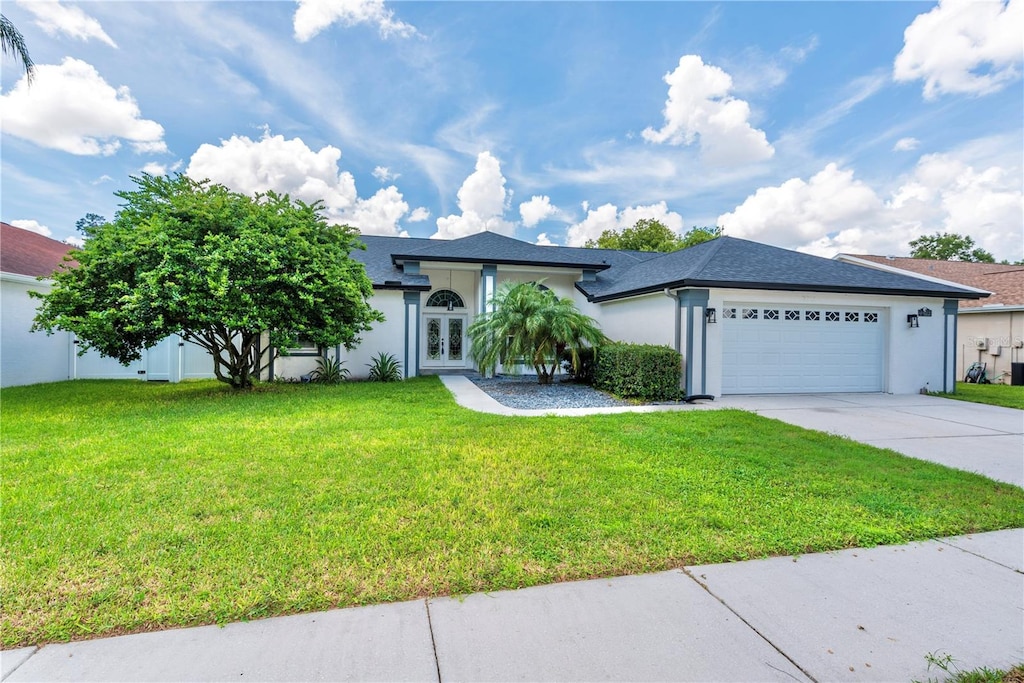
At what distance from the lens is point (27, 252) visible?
12.1m

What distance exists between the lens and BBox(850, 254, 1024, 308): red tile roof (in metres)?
15.3

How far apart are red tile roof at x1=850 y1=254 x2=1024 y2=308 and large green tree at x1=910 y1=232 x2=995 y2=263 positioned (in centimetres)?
2310

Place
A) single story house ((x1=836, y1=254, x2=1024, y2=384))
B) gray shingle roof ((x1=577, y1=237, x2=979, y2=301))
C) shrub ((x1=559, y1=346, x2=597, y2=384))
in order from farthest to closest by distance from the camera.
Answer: single story house ((x1=836, y1=254, x2=1024, y2=384)), shrub ((x1=559, y1=346, x2=597, y2=384)), gray shingle roof ((x1=577, y1=237, x2=979, y2=301))

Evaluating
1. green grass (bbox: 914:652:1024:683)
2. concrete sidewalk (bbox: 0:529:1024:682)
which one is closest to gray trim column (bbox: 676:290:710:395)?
concrete sidewalk (bbox: 0:529:1024:682)

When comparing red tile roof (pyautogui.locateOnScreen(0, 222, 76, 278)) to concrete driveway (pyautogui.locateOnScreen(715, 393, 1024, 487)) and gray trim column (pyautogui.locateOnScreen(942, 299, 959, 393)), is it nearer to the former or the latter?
concrete driveway (pyautogui.locateOnScreen(715, 393, 1024, 487))

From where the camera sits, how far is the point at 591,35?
1103 centimetres

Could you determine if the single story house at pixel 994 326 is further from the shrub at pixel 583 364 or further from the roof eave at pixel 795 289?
the shrub at pixel 583 364

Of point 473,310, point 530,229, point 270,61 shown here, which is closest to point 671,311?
point 473,310

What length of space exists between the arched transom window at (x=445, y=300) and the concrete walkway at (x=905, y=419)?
4136mm

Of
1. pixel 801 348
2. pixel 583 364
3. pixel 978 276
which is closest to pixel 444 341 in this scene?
pixel 583 364

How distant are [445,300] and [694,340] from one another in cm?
801

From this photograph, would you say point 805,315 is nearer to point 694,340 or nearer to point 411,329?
point 694,340

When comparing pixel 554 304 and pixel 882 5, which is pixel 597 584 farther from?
pixel 882 5

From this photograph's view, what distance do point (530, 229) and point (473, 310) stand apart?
1121 cm
